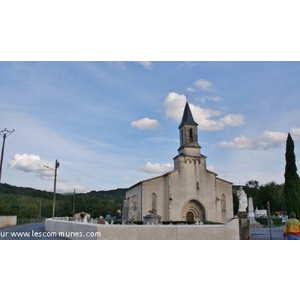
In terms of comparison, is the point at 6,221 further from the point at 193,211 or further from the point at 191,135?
the point at 191,135

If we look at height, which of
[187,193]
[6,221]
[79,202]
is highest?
[79,202]

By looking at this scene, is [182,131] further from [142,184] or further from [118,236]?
[118,236]

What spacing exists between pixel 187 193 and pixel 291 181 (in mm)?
10559

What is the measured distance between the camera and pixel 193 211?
33125 millimetres

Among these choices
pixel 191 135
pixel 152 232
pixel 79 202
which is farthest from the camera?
pixel 79 202

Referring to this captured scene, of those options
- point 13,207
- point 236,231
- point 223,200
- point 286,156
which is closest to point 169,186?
point 223,200

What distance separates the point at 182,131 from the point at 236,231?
24424mm

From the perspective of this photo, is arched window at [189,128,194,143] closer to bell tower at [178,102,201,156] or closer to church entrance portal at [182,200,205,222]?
bell tower at [178,102,201,156]

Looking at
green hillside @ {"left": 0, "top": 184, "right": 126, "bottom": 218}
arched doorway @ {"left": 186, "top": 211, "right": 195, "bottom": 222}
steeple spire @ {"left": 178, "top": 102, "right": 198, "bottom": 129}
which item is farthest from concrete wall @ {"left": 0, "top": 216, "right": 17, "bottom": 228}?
green hillside @ {"left": 0, "top": 184, "right": 126, "bottom": 218}

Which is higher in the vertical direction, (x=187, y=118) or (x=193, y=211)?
(x=187, y=118)

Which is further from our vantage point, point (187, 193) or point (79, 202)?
point (79, 202)

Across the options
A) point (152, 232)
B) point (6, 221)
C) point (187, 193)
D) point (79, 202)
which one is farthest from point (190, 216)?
point (79, 202)

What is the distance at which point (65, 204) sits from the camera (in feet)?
212

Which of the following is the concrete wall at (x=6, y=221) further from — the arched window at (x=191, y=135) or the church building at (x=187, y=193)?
the arched window at (x=191, y=135)
